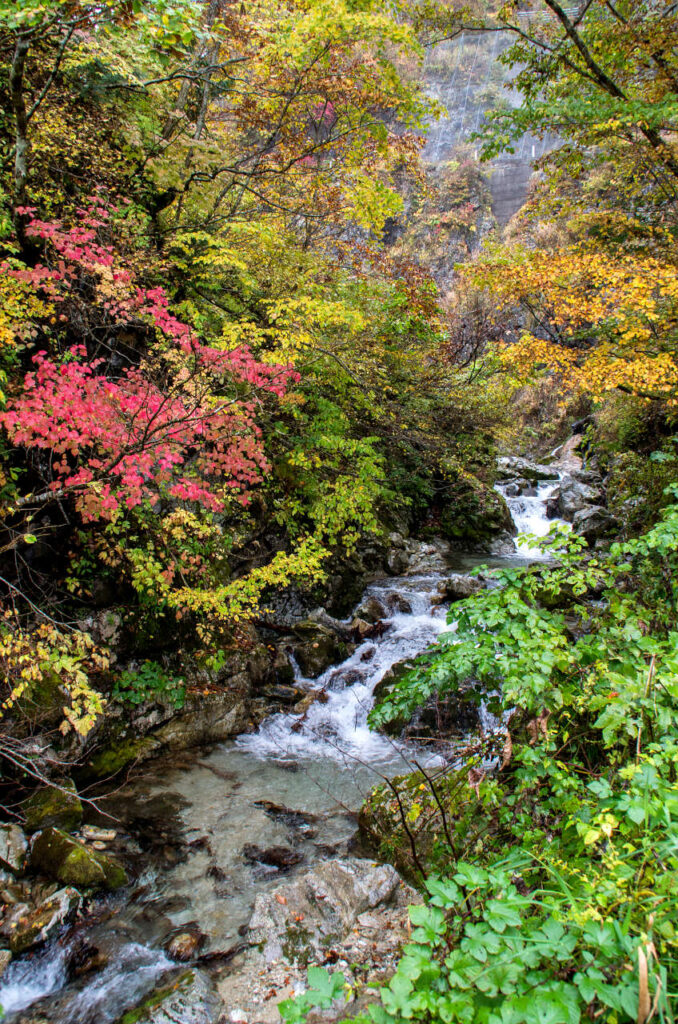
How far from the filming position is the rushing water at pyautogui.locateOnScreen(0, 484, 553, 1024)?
10.9 ft

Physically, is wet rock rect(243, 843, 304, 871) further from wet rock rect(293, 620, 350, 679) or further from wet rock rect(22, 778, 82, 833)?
wet rock rect(293, 620, 350, 679)

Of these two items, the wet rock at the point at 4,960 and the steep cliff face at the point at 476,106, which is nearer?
the wet rock at the point at 4,960

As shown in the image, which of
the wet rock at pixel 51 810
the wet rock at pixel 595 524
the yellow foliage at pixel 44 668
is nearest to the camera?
the yellow foliage at pixel 44 668

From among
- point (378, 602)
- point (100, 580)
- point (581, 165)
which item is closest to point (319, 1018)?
point (100, 580)

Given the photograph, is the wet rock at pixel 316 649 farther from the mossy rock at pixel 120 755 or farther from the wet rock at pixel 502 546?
the wet rock at pixel 502 546

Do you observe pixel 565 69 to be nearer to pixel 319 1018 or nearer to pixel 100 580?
pixel 100 580

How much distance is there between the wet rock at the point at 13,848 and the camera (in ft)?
12.5

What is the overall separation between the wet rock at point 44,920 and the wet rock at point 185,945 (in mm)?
811

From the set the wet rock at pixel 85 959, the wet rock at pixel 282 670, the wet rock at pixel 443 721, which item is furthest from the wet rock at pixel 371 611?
the wet rock at pixel 85 959

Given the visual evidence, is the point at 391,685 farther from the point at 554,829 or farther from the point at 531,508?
the point at 531,508

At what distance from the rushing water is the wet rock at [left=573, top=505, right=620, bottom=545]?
6455 millimetres

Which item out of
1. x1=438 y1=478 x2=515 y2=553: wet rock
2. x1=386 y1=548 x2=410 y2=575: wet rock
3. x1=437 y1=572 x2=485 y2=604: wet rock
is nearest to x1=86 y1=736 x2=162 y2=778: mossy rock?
x1=437 y1=572 x2=485 y2=604: wet rock

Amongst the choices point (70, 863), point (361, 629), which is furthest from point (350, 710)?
point (70, 863)

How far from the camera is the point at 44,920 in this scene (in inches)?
140
